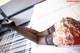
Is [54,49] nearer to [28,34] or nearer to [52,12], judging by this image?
[28,34]

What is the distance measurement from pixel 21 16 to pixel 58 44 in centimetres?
101

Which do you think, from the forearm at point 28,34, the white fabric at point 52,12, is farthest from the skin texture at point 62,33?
the white fabric at point 52,12

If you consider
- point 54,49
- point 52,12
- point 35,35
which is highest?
point 52,12

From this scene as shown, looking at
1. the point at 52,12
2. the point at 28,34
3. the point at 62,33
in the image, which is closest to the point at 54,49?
the point at 62,33

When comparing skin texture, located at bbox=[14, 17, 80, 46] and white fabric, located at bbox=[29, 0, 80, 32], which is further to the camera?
white fabric, located at bbox=[29, 0, 80, 32]

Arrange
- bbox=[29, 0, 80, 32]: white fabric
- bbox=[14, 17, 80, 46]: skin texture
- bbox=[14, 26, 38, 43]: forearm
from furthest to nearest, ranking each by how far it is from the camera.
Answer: bbox=[29, 0, 80, 32]: white fabric
bbox=[14, 26, 38, 43]: forearm
bbox=[14, 17, 80, 46]: skin texture

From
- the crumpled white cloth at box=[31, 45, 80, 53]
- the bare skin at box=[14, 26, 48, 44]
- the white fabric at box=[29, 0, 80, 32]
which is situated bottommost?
the crumpled white cloth at box=[31, 45, 80, 53]

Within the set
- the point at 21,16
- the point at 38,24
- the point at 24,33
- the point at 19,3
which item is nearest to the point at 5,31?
the point at 21,16

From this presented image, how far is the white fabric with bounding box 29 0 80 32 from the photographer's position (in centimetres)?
130

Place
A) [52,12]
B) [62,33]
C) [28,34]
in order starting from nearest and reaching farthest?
[62,33]
[28,34]
[52,12]

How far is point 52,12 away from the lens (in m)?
1.41

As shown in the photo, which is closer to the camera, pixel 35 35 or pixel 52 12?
pixel 35 35

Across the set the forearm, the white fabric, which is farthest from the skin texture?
the white fabric

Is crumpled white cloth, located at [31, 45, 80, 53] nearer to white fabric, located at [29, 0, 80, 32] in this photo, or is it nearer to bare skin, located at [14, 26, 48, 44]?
bare skin, located at [14, 26, 48, 44]
